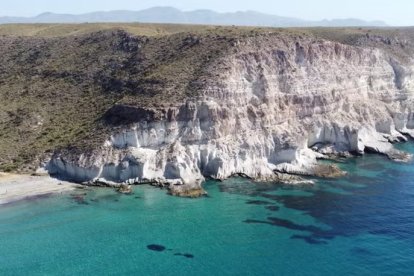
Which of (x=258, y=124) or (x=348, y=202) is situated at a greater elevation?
(x=258, y=124)

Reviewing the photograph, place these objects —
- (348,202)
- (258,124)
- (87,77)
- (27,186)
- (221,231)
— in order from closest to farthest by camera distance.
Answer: (221,231) → (348,202) → (27,186) → (258,124) → (87,77)

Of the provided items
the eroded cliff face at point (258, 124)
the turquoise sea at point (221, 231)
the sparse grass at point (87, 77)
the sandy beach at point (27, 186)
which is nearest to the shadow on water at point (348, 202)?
the turquoise sea at point (221, 231)

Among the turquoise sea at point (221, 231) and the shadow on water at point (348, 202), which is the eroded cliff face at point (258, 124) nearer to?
the turquoise sea at point (221, 231)

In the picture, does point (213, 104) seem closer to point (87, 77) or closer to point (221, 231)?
point (221, 231)

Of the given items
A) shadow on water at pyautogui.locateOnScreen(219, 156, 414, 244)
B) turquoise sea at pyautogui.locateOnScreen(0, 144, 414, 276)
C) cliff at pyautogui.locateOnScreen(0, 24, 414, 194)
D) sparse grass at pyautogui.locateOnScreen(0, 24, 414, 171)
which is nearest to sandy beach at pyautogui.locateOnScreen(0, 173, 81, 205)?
turquoise sea at pyautogui.locateOnScreen(0, 144, 414, 276)

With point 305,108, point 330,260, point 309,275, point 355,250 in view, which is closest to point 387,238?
point 355,250

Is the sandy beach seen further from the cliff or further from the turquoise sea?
the cliff

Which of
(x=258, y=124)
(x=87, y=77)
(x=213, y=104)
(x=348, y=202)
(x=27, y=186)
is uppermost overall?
(x=87, y=77)

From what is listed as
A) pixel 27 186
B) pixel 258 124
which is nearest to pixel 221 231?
pixel 258 124
